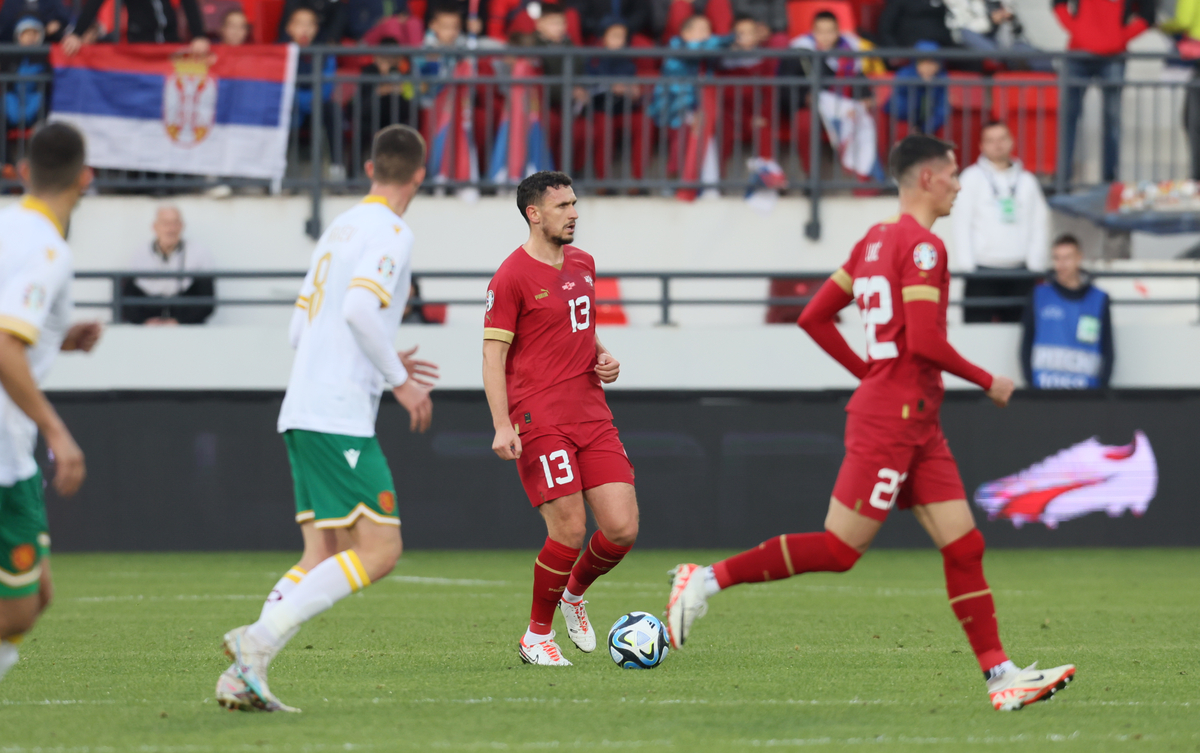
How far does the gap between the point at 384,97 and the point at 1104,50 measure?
7.22 metres

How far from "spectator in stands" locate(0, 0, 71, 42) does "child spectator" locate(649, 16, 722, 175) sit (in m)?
5.98

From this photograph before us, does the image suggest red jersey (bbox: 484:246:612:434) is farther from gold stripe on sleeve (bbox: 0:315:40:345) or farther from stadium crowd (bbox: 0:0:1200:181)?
stadium crowd (bbox: 0:0:1200:181)

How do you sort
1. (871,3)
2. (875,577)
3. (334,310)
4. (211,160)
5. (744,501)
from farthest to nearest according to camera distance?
(871,3)
(211,160)
(744,501)
(875,577)
(334,310)

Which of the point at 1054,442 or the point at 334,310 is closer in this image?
the point at 334,310

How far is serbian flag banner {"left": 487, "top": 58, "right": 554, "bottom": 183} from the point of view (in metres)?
15.2

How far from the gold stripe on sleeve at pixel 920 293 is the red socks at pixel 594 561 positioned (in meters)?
1.88

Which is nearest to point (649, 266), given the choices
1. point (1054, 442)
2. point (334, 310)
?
point (1054, 442)

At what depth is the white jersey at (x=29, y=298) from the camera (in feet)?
15.9

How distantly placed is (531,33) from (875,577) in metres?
6.90

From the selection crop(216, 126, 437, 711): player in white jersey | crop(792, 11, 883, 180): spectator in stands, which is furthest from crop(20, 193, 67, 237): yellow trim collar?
crop(792, 11, 883, 180): spectator in stands

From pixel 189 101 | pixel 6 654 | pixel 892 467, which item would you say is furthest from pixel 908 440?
pixel 189 101

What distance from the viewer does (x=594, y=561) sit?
289 inches

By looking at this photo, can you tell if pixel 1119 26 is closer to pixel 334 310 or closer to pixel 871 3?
pixel 871 3

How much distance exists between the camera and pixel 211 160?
15.3 m
